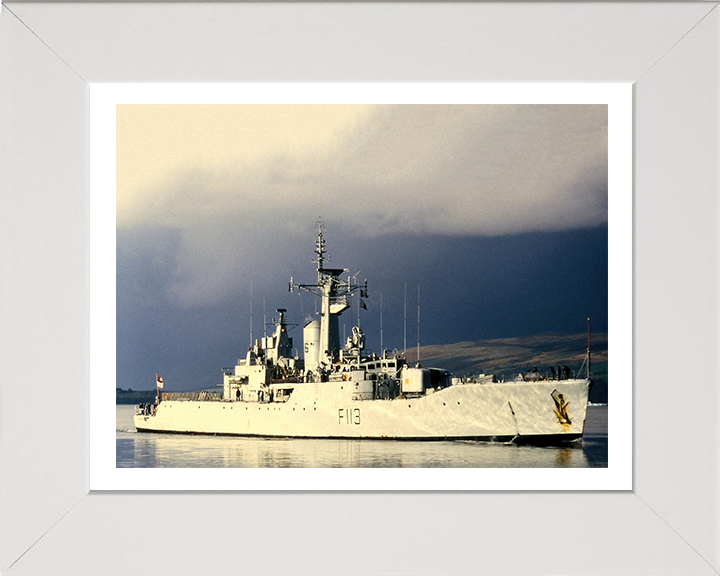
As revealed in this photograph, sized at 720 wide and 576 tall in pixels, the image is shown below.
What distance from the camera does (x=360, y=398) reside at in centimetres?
1049

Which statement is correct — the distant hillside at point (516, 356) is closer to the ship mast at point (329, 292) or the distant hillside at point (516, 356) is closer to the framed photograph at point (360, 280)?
the framed photograph at point (360, 280)

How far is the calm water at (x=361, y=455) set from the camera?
32.8 ft

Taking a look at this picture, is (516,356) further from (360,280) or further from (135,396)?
(135,396)

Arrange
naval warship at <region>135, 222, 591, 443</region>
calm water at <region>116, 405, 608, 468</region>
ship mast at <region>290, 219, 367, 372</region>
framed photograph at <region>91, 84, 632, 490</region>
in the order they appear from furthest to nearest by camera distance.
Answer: ship mast at <region>290, 219, 367, 372</region> → framed photograph at <region>91, 84, 632, 490</region> → naval warship at <region>135, 222, 591, 443</region> → calm water at <region>116, 405, 608, 468</region>

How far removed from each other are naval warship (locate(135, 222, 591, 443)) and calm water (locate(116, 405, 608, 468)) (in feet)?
0.47

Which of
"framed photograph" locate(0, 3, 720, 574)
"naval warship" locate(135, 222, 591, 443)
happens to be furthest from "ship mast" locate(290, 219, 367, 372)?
"framed photograph" locate(0, 3, 720, 574)

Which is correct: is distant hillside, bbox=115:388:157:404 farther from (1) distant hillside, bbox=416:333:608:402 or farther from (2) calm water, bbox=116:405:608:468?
(1) distant hillside, bbox=416:333:608:402

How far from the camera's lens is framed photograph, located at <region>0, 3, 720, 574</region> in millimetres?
2324

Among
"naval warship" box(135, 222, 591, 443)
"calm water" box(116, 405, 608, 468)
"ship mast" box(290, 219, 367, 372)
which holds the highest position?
"ship mast" box(290, 219, 367, 372)
